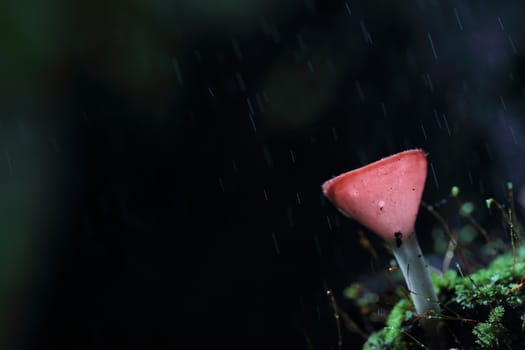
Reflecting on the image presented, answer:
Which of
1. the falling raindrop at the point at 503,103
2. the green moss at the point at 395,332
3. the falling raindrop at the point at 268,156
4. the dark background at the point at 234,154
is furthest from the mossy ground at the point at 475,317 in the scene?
the falling raindrop at the point at 503,103

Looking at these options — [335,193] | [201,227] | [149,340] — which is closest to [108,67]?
[201,227]

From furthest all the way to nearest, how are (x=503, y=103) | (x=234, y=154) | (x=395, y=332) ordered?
(x=234, y=154), (x=503, y=103), (x=395, y=332)

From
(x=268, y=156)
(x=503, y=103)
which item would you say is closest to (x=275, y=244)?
(x=268, y=156)

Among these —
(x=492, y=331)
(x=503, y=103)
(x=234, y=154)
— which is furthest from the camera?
(x=234, y=154)

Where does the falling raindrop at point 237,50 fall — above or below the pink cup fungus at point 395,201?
above

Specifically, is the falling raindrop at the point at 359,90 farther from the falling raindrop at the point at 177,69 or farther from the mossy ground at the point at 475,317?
the mossy ground at the point at 475,317

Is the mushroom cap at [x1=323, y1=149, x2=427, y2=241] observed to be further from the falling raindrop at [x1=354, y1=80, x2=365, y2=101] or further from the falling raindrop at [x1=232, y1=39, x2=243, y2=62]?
the falling raindrop at [x1=232, y1=39, x2=243, y2=62]

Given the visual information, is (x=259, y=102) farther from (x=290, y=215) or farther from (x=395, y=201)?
(x=395, y=201)
